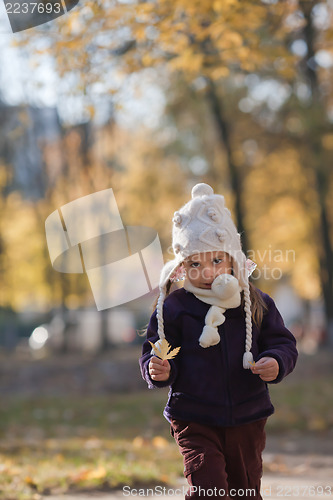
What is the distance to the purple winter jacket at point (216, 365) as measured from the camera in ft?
10.2

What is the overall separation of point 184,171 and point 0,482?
48.3ft

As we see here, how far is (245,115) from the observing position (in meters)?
15.9

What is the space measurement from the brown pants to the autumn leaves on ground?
205 centimetres

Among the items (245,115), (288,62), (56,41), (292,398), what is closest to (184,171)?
(245,115)

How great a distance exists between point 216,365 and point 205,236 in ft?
2.04

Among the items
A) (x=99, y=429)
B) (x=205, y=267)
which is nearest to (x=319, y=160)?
(x=99, y=429)

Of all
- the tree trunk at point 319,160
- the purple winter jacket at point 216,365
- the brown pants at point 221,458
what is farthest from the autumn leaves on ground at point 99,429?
the tree trunk at point 319,160

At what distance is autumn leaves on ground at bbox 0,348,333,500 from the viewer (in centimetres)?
540

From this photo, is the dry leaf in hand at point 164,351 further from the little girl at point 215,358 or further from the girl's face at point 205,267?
the girl's face at point 205,267

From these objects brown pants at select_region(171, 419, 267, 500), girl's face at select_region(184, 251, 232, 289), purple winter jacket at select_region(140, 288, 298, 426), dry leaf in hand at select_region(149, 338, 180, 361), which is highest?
girl's face at select_region(184, 251, 232, 289)

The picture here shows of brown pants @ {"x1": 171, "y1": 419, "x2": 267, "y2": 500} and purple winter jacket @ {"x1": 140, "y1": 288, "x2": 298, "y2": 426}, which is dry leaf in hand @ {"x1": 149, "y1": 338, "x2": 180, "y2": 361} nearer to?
purple winter jacket @ {"x1": 140, "y1": 288, "x2": 298, "y2": 426}

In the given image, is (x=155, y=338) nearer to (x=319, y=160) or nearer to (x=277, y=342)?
(x=277, y=342)

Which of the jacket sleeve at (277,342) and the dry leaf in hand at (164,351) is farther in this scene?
the jacket sleeve at (277,342)

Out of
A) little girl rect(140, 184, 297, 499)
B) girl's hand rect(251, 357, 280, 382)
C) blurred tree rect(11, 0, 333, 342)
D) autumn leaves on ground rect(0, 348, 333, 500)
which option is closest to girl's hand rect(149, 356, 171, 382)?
little girl rect(140, 184, 297, 499)
